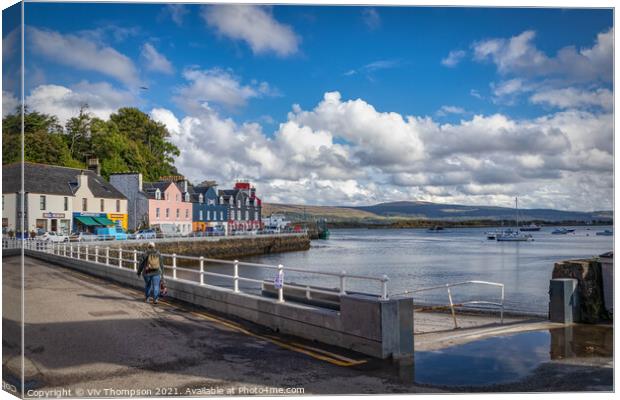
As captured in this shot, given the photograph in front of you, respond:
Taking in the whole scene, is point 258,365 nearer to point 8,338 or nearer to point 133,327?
point 8,338

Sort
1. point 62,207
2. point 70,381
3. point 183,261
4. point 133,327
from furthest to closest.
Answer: point 183,261 < point 62,207 < point 133,327 < point 70,381

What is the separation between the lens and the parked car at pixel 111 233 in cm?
5492

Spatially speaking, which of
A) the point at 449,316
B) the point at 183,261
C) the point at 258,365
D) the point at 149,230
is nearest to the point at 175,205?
the point at 149,230

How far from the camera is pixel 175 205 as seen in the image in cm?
7800

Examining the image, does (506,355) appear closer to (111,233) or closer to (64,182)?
(64,182)

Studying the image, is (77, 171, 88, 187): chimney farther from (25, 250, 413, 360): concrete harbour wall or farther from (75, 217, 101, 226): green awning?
(25, 250, 413, 360): concrete harbour wall

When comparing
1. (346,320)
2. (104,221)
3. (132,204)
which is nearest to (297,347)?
(346,320)

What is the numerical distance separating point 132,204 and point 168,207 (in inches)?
256

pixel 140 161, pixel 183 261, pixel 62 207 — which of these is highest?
pixel 140 161

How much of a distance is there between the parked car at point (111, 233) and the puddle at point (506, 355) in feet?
161

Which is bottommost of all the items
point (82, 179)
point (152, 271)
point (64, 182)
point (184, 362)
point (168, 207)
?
point (184, 362)

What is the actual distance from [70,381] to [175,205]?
7245cm

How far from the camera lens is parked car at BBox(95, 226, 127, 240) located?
54919mm

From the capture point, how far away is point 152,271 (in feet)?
48.4
